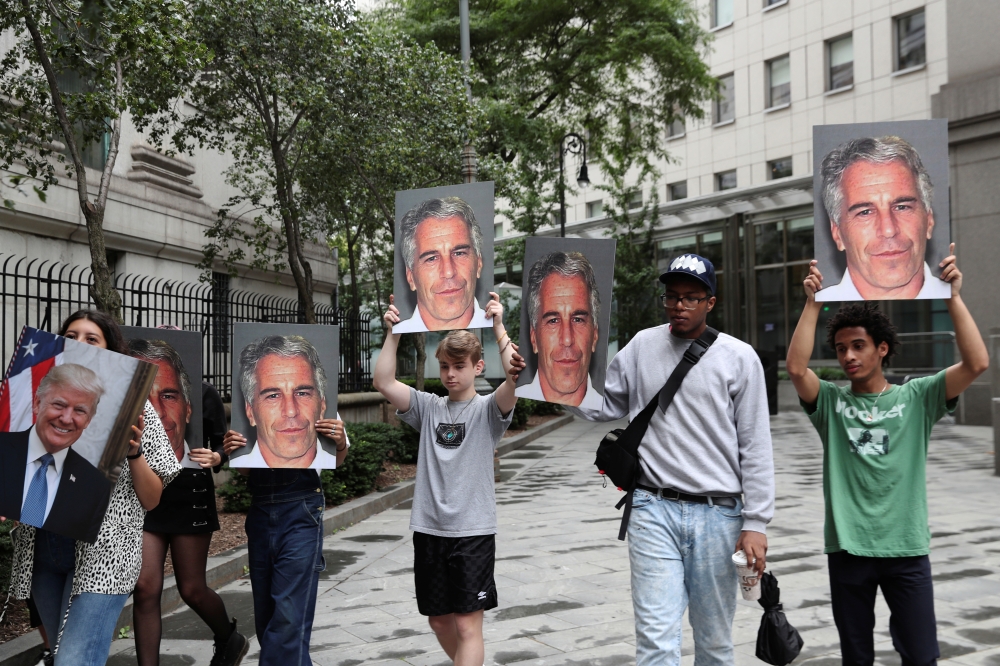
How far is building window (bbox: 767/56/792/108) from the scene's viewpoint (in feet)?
111

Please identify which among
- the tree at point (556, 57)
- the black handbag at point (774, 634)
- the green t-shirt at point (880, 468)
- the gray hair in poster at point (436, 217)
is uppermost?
the tree at point (556, 57)

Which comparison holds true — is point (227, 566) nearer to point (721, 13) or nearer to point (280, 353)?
point (280, 353)

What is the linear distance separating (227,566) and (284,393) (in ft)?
12.5

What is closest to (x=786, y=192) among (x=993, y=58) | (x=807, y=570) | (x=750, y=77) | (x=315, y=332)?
(x=750, y=77)

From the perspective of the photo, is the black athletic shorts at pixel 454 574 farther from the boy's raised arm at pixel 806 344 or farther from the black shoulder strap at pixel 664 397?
the boy's raised arm at pixel 806 344

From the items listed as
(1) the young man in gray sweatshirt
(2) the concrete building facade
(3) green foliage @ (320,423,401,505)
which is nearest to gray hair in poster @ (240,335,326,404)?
(1) the young man in gray sweatshirt

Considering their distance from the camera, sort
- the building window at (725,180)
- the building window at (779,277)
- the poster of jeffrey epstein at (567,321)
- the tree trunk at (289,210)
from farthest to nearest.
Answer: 1. the building window at (725,180)
2. the building window at (779,277)
3. the tree trunk at (289,210)
4. the poster of jeffrey epstein at (567,321)

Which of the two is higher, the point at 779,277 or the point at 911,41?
the point at 911,41

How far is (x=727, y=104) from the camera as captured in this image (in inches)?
1421

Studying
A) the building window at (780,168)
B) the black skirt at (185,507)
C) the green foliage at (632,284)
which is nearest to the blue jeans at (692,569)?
the black skirt at (185,507)

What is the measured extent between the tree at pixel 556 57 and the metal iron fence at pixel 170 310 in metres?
6.19

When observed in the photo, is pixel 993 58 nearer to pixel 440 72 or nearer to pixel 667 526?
pixel 440 72

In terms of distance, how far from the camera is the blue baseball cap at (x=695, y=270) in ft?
12.7

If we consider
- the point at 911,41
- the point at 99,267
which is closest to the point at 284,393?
the point at 99,267
